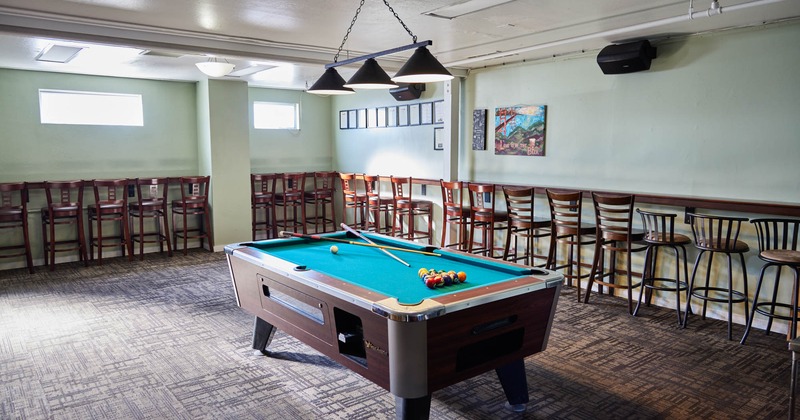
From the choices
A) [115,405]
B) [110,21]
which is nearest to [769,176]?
[115,405]

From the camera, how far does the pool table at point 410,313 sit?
7.59 ft

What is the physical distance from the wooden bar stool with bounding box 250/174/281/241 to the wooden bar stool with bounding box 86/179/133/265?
173 cm

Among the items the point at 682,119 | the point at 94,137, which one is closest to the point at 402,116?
the point at 682,119

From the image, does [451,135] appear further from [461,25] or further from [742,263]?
[742,263]

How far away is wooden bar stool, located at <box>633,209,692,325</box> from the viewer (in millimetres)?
4379

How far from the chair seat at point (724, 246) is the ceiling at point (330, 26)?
1.72 metres

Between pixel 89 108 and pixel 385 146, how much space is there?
418 cm

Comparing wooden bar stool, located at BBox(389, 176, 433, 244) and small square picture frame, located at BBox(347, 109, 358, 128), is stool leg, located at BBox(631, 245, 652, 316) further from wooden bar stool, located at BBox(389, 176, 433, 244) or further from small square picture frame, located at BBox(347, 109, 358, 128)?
small square picture frame, located at BBox(347, 109, 358, 128)

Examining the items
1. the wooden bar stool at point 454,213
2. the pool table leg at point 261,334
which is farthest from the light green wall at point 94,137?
the pool table leg at point 261,334

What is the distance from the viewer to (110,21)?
13.8 ft

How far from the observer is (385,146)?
→ 8.33 meters

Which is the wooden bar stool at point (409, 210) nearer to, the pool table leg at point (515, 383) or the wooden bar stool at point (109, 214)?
the wooden bar stool at point (109, 214)

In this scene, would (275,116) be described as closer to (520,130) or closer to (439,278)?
(520,130)

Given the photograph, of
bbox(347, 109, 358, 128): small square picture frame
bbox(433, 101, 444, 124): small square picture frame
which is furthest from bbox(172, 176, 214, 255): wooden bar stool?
bbox(433, 101, 444, 124): small square picture frame
